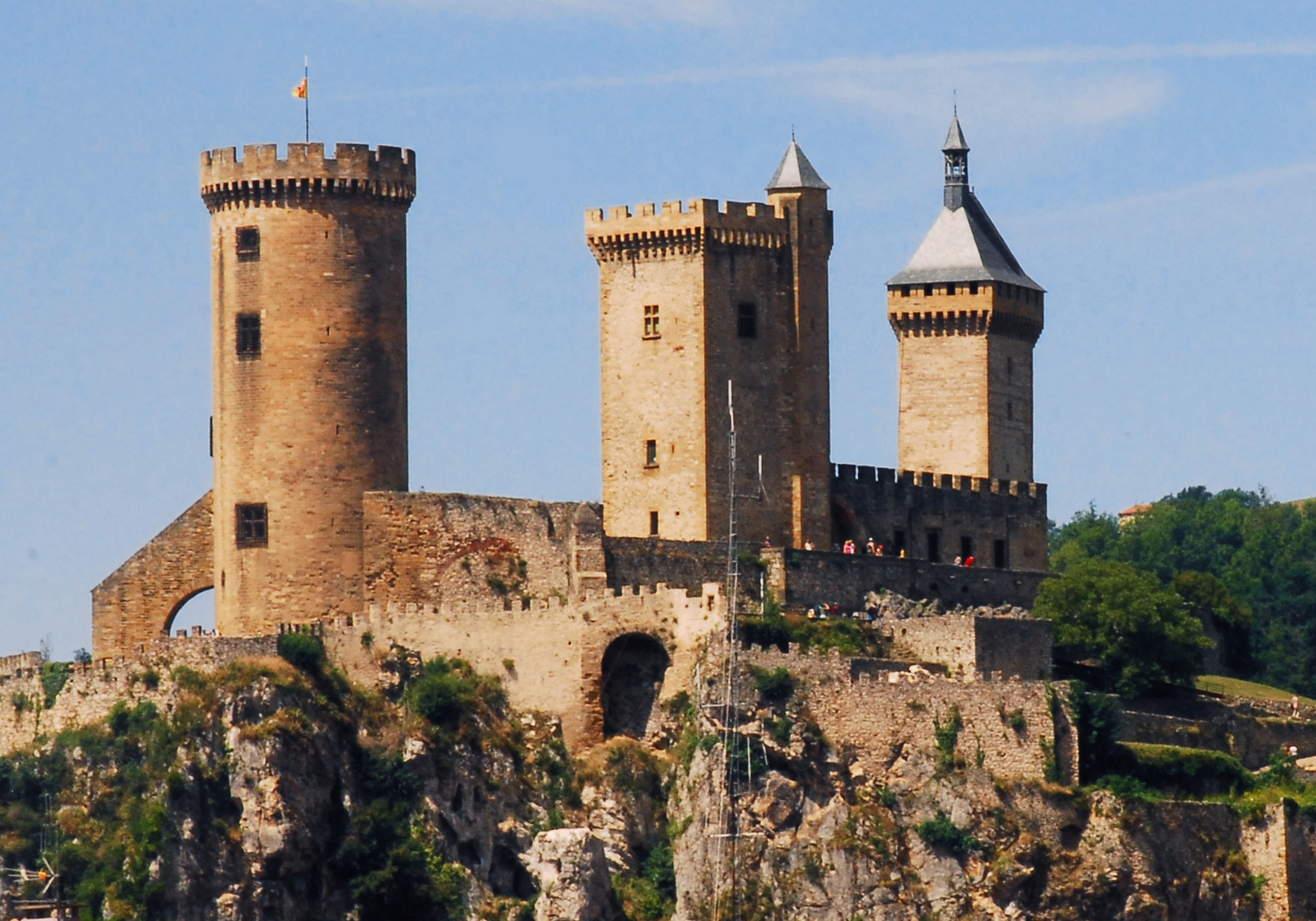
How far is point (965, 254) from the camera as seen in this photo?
116062mm

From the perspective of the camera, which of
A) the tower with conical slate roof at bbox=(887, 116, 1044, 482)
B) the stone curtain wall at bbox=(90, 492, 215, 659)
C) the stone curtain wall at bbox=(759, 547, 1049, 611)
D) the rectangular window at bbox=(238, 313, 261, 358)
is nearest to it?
the stone curtain wall at bbox=(759, 547, 1049, 611)

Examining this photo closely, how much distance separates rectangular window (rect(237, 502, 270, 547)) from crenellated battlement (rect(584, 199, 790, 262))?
421 inches

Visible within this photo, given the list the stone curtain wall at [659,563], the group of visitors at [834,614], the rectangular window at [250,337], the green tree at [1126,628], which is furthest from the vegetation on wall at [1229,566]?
the rectangular window at [250,337]

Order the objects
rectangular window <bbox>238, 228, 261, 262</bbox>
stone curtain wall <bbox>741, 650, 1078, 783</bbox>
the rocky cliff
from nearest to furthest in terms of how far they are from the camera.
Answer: the rocky cliff < stone curtain wall <bbox>741, 650, 1078, 783</bbox> < rectangular window <bbox>238, 228, 261, 262</bbox>

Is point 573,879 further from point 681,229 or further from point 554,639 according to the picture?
point 681,229

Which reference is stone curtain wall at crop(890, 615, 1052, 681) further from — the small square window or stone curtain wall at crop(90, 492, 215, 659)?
stone curtain wall at crop(90, 492, 215, 659)

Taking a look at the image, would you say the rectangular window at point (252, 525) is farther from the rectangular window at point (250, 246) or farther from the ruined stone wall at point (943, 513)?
the ruined stone wall at point (943, 513)

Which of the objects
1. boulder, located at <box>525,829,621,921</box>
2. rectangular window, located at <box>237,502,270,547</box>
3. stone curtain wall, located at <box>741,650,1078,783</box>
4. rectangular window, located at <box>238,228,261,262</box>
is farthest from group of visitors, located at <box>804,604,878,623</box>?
rectangular window, located at <box>238,228,261,262</box>

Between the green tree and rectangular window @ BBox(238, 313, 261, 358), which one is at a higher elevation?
rectangular window @ BBox(238, 313, 261, 358)

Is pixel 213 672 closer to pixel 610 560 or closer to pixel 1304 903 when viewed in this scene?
pixel 610 560

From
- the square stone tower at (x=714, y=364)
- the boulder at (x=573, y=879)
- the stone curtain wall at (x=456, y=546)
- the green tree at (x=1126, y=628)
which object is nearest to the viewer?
the boulder at (x=573, y=879)

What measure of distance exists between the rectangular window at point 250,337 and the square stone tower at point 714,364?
28.4 ft

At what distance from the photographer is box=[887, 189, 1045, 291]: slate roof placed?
11544 centimetres

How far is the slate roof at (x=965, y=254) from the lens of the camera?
115 meters
